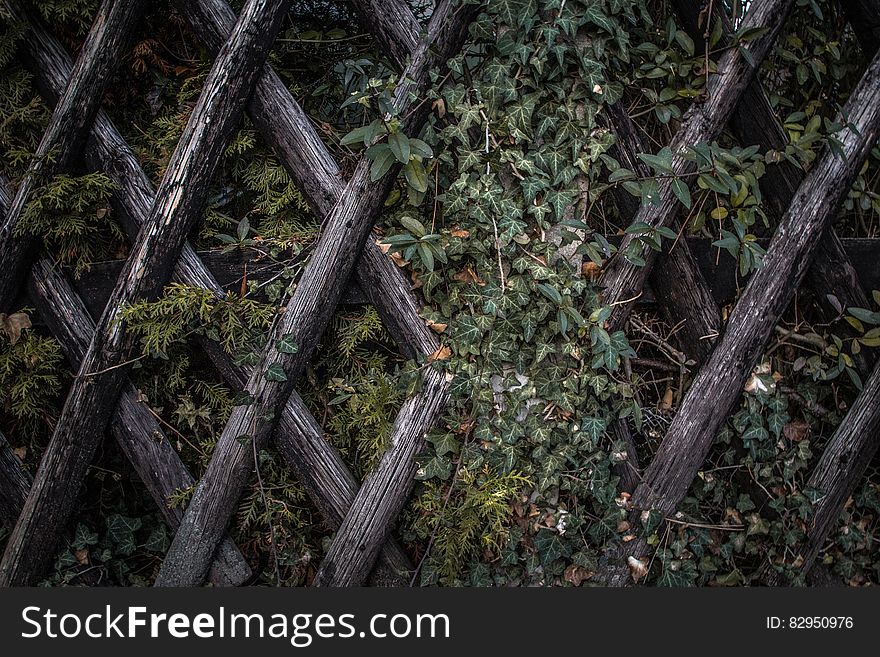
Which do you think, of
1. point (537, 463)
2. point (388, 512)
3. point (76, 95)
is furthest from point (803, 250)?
point (76, 95)

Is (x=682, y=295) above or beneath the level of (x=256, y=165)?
above

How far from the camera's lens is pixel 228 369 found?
183cm

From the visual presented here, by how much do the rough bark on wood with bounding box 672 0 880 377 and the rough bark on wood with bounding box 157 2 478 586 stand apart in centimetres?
79

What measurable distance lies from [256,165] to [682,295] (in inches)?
56.5

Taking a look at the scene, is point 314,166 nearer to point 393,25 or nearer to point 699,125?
point 393,25

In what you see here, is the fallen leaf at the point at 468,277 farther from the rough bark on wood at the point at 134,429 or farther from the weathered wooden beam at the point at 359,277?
the rough bark on wood at the point at 134,429

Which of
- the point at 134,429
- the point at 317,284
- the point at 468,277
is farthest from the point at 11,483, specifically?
the point at 468,277

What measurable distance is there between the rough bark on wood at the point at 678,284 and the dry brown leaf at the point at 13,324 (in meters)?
1.97

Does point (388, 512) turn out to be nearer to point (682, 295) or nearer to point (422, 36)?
point (682, 295)

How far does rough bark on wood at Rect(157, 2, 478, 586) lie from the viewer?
5.64 ft

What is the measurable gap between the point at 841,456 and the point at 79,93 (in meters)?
2.76

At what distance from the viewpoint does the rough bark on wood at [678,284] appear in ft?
5.71

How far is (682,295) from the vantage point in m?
1.80

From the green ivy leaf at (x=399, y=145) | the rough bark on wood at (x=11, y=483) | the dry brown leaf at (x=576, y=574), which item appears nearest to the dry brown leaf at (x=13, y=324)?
the rough bark on wood at (x=11, y=483)
